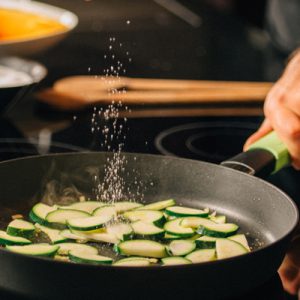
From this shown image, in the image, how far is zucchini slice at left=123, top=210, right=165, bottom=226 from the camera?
50.7 inches

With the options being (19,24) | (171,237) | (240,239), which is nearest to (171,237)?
(171,237)

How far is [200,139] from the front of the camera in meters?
1.84

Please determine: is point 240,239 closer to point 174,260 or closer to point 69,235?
point 174,260

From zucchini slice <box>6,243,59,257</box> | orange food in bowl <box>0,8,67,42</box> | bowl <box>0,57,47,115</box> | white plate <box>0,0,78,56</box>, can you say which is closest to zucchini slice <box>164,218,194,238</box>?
zucchini slice <box>6,243,59,257</box>

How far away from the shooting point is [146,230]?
4.07ft

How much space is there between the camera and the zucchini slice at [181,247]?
1179 millimetres

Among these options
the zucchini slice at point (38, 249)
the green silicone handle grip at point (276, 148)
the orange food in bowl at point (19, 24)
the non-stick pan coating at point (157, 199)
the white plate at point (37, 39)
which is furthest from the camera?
the orange food in bowl at point (19, 24)

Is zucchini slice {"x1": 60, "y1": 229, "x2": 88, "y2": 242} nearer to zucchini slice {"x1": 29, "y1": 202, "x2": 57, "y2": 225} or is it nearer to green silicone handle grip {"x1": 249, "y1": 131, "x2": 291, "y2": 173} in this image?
zucchini slice {"x1": 29, "y1": 202, "x2": 57, "y2": 225}

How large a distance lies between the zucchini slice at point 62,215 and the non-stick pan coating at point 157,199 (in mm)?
103

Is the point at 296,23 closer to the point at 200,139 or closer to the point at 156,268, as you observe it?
the point at 200,139

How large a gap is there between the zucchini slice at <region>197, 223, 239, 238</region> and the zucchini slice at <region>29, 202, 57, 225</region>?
0.23 meters

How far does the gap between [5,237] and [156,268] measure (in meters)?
0.32

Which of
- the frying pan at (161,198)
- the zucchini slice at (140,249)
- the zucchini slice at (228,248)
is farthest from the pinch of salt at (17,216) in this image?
the zucchini slice at (228,248)

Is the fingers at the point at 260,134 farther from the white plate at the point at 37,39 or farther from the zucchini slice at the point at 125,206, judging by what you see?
the white plate at the point at 37,39
